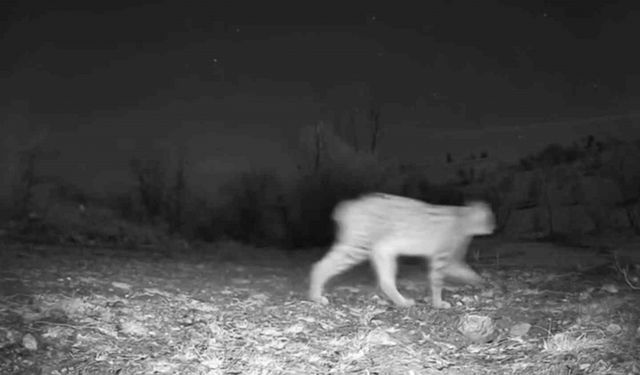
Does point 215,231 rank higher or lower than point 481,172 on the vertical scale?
lower

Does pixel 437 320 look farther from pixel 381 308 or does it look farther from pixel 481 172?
pixel 481 172

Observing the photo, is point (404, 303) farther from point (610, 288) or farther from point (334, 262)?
point (610, 288)

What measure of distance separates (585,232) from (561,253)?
15.7 feet

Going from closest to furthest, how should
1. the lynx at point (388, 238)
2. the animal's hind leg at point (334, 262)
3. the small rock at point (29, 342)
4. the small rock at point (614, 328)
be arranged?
the small rock at point (29, 342), the small rock at point (614, 328), the lynx at point (388, 238), the animal's hind leg at point (334, 262)

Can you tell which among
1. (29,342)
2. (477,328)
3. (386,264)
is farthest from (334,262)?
(29,342)

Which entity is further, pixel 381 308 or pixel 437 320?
pixel 381 308

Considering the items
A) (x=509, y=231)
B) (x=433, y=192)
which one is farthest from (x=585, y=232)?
(x=433, y=192)

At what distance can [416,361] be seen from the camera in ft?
18.2

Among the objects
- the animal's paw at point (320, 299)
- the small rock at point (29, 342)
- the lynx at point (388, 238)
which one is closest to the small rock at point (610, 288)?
the lynx at point (388, 238)

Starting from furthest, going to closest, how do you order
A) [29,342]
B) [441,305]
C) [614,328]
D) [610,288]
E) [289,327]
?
[610,288] → [441,305] → [289,327] → [614,328] → [29,342]

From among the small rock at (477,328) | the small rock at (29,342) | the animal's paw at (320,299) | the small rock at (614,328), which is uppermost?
the small rock at (29,342)

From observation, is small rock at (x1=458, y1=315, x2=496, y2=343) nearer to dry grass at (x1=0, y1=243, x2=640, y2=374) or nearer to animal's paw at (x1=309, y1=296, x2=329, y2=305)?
dry grass at (x1=0, y1=243, x2=640, y2=374)

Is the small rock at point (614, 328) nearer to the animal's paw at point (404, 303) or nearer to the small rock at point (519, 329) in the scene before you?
the small rock at point (519, 329)

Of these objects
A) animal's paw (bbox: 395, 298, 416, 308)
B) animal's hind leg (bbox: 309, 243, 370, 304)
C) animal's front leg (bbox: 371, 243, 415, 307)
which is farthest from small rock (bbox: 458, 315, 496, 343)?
animal's hind leg (bbox: 309, 243, 370, 304)
